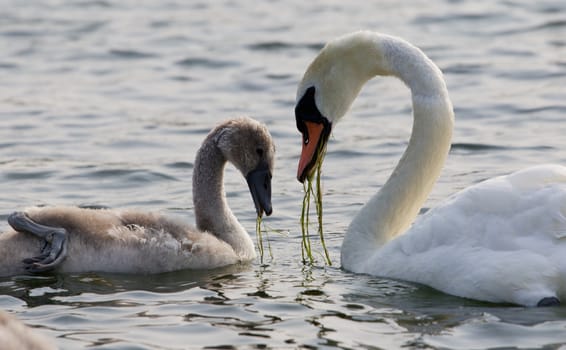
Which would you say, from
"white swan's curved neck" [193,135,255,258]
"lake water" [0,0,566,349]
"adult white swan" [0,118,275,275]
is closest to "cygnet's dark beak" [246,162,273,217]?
"adult white swan" [0,118,275,275]

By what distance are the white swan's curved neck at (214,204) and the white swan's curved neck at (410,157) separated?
91cm

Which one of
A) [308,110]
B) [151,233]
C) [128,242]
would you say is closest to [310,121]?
[308,110]

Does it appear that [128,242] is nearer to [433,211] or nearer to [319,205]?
[319,205]

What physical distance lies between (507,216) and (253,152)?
2.47m

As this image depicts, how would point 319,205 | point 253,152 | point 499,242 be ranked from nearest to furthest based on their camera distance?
point 499,242 → point 319,205 → point 253,152

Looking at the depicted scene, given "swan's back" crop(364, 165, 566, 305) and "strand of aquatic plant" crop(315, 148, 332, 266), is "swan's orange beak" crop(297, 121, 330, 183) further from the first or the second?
"swan's back" crop(364, 165, 566, 305)

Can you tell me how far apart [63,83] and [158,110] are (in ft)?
6.96

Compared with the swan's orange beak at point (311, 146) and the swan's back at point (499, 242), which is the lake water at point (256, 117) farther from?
the swan's orange beak at point (311, 146)

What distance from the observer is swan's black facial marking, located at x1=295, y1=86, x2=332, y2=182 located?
9922mm

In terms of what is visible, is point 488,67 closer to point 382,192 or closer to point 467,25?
point 467,25

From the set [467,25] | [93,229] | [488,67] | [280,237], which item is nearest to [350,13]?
[467,25]

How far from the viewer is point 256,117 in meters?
15.8

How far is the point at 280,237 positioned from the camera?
36.6 feet

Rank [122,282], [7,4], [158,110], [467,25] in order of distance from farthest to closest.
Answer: [7,4] < [467,25] < [158,110] < [122,282]
